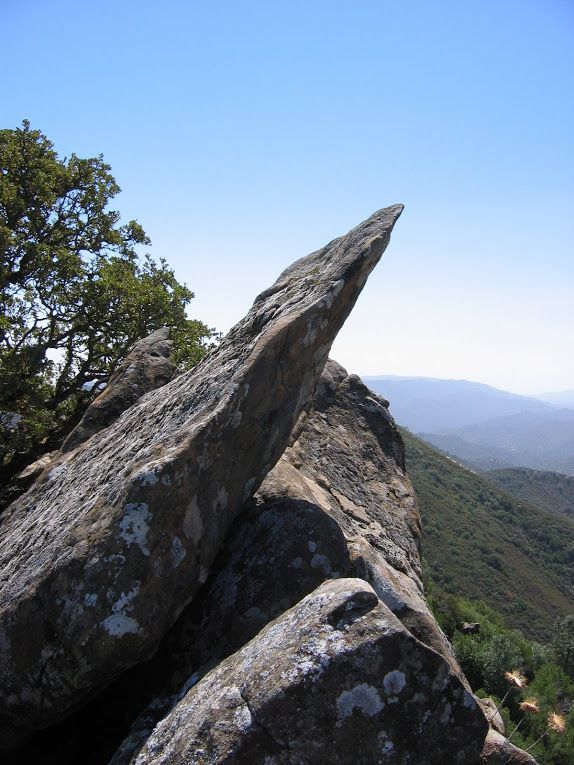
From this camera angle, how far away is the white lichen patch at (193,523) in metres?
6.92

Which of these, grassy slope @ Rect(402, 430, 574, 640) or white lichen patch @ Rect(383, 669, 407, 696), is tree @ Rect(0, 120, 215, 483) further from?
grassy slope @ Rect(402, 430, 574, 640)

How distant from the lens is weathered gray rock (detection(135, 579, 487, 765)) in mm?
5012

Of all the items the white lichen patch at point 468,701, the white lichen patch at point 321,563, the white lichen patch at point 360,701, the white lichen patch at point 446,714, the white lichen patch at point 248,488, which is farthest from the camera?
the white lichen patch at point 248,488

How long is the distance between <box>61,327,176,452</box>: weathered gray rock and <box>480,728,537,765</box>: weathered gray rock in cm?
902

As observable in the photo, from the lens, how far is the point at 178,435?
7.30 metres

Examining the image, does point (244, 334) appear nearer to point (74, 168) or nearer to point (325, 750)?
point (325, 750)

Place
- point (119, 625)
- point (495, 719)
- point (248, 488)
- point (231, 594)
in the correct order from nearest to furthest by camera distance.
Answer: point (119, 625) → point (231, 594) → point (495, 719) → point (248, 488)

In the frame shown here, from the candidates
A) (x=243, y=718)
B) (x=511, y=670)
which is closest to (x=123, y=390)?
(x=243, y=718)

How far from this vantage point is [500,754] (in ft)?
18.7

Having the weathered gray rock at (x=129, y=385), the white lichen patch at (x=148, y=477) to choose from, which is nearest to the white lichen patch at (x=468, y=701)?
the white lichen patch at (x=148, y=477)

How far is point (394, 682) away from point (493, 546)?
12469 centimetres

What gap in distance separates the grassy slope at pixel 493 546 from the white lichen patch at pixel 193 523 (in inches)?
3833

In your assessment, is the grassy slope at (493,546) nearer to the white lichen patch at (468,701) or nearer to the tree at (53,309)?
the tree at (53,309)

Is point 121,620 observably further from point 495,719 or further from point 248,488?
point 495,719
